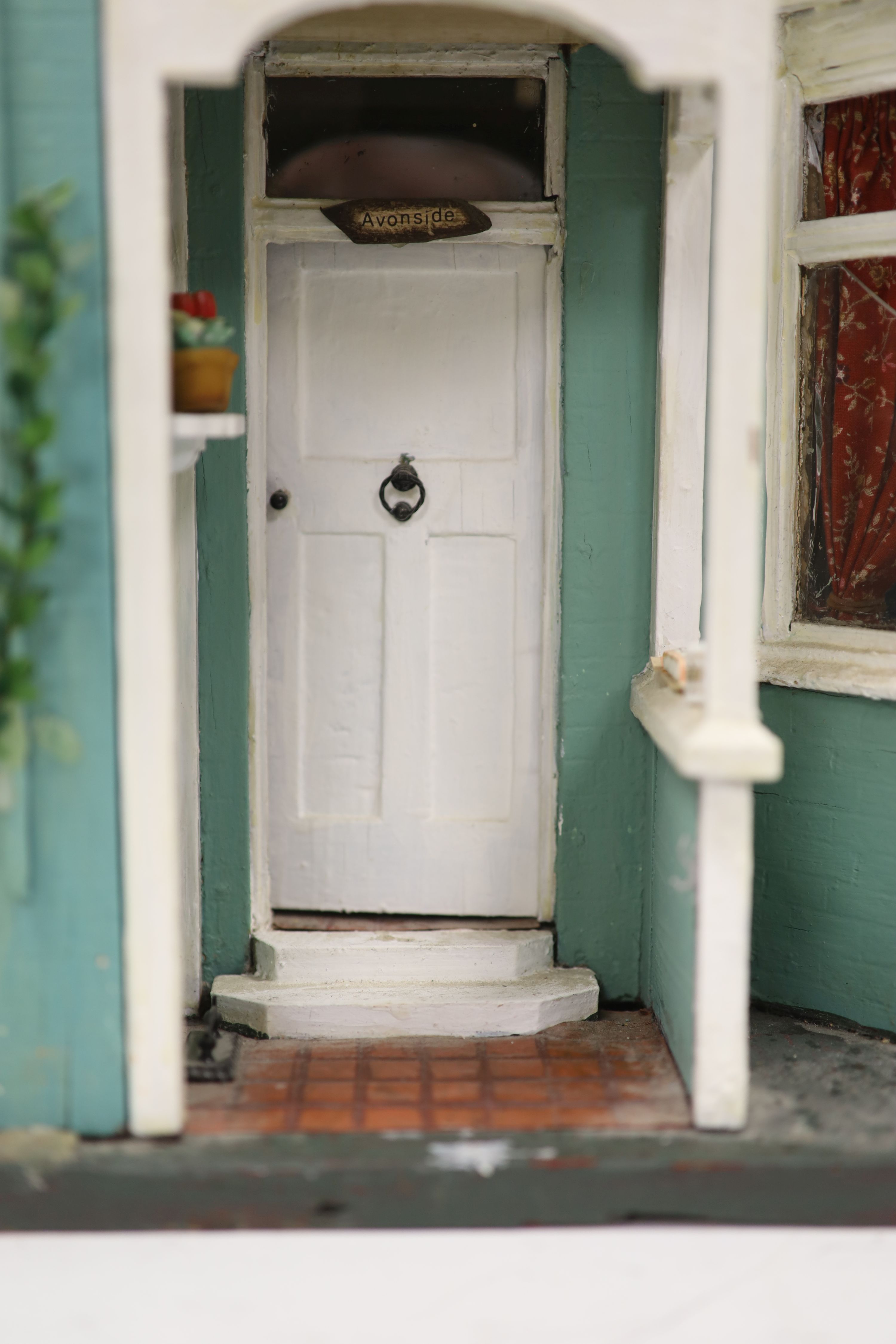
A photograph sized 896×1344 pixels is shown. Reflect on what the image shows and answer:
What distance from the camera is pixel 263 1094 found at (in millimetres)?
3115

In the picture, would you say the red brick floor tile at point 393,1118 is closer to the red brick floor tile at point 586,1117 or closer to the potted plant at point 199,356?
the red brick floor tile at point 586,1117

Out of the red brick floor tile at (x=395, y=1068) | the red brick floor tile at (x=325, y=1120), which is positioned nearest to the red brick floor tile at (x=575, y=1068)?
the red brick floor tile at (x=395, y=1068)

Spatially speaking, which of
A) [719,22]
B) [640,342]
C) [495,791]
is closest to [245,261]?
[640,342]

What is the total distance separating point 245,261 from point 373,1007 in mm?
2179

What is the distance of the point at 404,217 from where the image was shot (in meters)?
3.55

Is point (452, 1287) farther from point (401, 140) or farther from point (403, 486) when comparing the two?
point (401, 140)

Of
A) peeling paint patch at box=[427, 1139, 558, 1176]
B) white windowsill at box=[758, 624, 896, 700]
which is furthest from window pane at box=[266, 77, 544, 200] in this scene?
peeling paint patch at box=[427, 1139, 558, 1176]

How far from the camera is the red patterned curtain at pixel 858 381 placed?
350cm

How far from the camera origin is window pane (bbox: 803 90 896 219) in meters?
3.47

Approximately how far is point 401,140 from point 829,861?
2458 millimetres

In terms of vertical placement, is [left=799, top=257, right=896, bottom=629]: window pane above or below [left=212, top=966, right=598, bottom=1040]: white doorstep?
above

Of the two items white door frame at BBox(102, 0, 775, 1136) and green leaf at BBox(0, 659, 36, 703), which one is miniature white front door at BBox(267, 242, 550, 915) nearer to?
white door frame at BBox(102, 0, 775, 1136)

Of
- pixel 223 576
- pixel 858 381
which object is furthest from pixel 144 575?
pixel 858 381

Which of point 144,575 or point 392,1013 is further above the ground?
point 144,575
